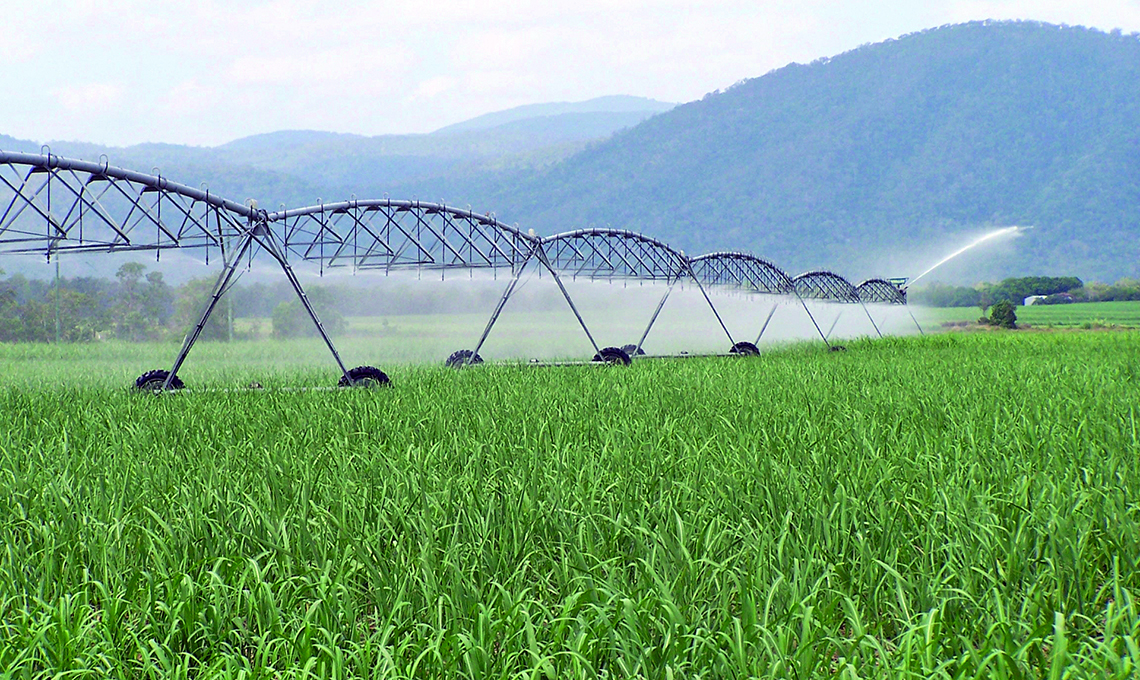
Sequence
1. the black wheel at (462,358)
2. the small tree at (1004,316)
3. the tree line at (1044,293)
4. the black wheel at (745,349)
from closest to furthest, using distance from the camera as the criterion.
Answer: the black wheel at (462,358)
the black wheel at (745,349)
the small tree at (1004,316)
the tree line at (1044,293)

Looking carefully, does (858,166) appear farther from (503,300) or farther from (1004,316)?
(503,300)

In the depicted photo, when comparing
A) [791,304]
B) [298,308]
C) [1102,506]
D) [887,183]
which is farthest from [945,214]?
[1102,506]

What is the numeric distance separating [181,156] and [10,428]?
157 meters

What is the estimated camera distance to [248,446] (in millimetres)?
6648

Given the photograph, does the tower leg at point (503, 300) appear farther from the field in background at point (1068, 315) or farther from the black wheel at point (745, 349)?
the field in background at point (1068, 315)

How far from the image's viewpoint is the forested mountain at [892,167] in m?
129

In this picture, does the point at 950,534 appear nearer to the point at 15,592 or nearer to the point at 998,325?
the point at 15,592

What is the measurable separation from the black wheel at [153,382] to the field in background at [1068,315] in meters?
49.1

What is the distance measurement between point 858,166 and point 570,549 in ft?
510

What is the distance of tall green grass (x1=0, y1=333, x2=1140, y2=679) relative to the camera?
2.89 meters

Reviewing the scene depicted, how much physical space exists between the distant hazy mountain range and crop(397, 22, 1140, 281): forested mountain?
318 mm

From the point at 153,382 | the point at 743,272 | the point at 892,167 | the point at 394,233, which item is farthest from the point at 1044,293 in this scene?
the point at 153,382

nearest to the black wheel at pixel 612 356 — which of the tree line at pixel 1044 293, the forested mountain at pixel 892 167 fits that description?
the tree line at pixel 1044 293

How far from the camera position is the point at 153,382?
1212cm
